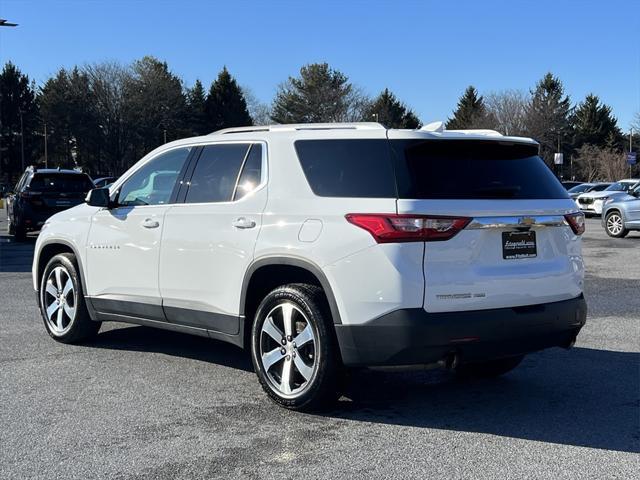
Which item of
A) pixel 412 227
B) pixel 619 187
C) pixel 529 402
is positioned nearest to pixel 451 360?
pixel 412 227

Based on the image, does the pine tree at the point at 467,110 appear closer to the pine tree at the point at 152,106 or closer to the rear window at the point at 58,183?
Result: the pine tree at the point at 152,106

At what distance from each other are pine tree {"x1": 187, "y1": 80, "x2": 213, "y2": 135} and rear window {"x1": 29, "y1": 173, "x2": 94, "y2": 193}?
58880mm

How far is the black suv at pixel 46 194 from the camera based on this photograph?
17328mm

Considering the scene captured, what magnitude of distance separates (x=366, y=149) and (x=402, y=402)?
178 cm

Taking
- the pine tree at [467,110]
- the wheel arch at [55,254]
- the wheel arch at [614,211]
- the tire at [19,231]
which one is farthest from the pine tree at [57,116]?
the wheel arch at [55,254]

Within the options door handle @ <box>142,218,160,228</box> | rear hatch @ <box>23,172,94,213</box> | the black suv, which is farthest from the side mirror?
rear hatch @ <box>23,172,94,213</box>

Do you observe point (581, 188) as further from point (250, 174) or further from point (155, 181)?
point (250, 174)

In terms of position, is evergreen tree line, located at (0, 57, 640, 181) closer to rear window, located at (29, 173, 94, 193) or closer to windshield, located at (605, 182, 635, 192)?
windshield, located at (605, 182, 635, 192)

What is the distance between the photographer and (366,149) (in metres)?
4.62

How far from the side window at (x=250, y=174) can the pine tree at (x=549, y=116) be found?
6729 centimetres

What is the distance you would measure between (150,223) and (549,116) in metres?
72.7

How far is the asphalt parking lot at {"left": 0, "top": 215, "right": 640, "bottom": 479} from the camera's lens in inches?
154

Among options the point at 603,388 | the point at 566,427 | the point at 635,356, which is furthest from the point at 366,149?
the point at 635,356

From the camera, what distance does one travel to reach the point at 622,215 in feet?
64.3
